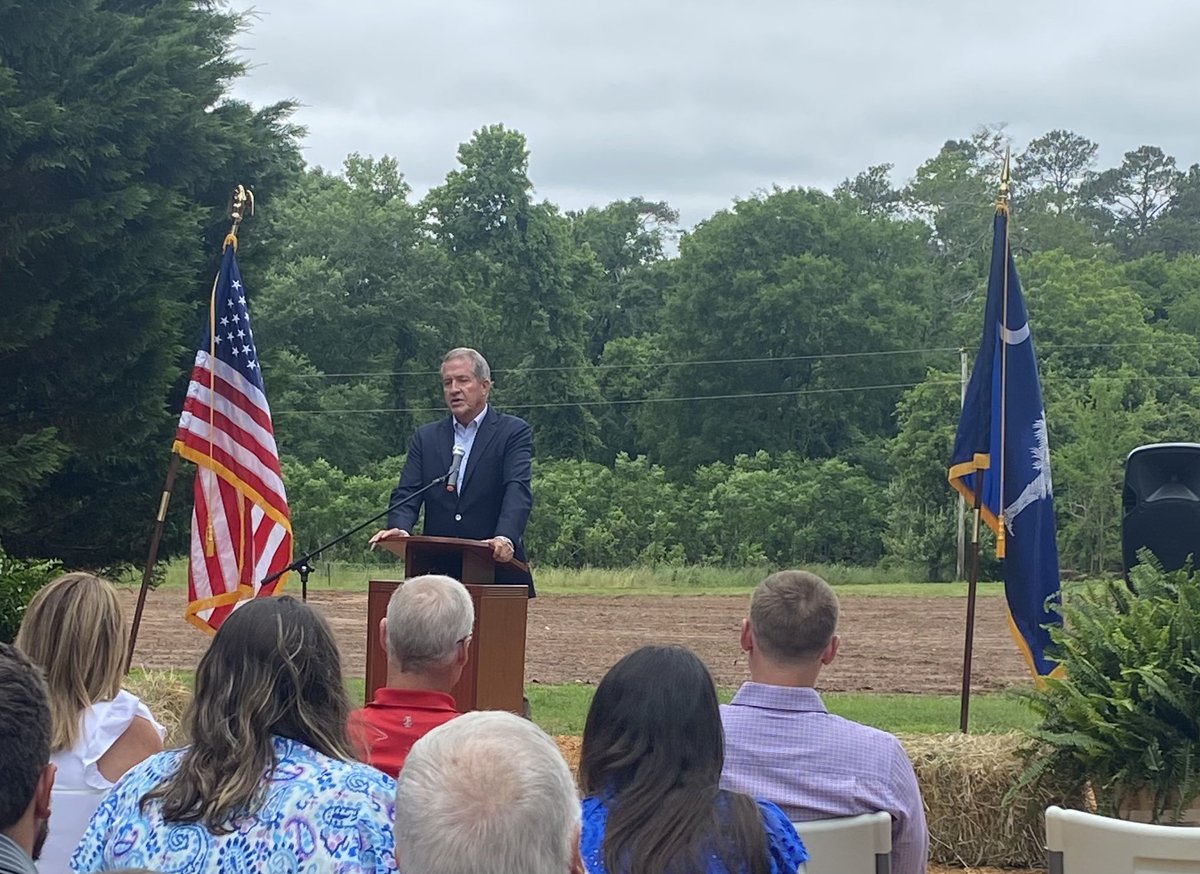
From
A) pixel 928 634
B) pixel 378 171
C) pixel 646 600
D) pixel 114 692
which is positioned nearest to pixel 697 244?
pixel 378 171

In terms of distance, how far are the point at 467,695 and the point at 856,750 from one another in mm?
2488

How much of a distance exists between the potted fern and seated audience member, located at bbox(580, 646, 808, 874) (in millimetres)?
2644

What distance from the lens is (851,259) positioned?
46656mm

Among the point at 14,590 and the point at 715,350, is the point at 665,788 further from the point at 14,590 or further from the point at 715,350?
the point at 715,350

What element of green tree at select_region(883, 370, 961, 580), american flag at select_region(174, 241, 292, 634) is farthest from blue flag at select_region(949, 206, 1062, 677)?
green tree at select_region(883, 370, 961, 580)

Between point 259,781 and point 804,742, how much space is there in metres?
1.23

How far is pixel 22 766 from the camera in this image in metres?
1.98

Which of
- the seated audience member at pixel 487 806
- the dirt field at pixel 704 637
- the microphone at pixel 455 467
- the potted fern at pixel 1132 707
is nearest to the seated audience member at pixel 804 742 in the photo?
the seated audience member at pixel 487 806

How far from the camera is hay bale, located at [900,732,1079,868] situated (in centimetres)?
548

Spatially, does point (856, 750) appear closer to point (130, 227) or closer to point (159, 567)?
point (130, 227)

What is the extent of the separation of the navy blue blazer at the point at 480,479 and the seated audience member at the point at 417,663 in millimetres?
2647

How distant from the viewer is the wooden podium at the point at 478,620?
17.4 ft

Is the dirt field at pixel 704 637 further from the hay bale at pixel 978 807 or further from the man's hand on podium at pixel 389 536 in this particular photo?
the man's hand on podium at pixel 389 536

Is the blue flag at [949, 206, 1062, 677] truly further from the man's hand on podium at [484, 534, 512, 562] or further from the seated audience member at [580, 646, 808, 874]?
the seated audience member at [580, 646, 808, 874]
